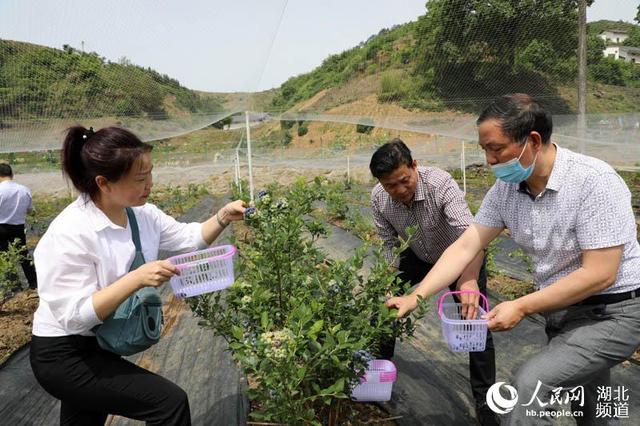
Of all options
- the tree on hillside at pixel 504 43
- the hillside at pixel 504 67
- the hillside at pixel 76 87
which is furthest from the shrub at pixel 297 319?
the hillside at pixel 504 67

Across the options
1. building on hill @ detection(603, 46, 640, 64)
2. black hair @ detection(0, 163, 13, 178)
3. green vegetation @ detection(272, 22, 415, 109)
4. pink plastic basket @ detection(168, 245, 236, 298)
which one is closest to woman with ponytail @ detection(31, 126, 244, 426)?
pink plastic basket @ detection(168, 245, 236, 298)

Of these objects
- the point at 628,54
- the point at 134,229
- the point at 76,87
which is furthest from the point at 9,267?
the point at 628,54

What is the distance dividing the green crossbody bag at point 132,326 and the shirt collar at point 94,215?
0.18 metres

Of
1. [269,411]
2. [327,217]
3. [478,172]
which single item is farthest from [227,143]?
[269,411]

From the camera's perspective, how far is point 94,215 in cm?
165

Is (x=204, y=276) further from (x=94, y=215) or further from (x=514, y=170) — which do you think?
(x=514, y=170)

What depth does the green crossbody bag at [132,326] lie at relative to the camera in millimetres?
1606

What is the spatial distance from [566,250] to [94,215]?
1.66 metres

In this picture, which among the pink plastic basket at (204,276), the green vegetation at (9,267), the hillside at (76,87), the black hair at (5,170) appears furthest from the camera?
the hillside at (76,87)

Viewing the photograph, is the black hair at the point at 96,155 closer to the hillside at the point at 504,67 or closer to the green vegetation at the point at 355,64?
the hillside at the point at 504,67

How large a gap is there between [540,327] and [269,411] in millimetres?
2413

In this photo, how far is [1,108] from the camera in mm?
7324

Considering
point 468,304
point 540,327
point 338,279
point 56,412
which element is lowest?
point 56,412

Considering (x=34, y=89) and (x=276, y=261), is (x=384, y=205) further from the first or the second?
(x=34, y=89)
